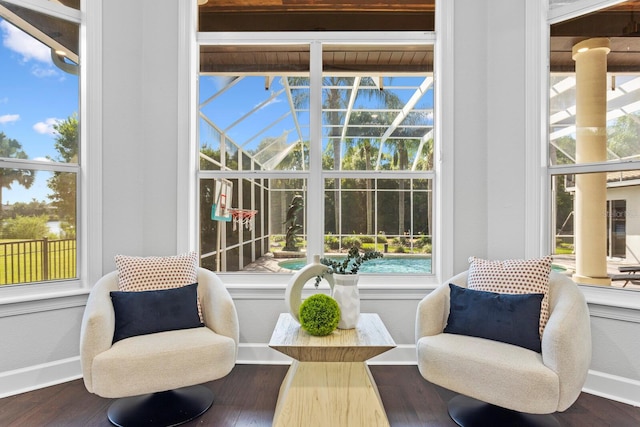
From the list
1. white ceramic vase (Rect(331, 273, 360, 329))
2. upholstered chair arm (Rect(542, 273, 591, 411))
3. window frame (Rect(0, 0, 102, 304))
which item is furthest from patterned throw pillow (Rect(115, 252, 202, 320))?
upholstered chair arm (Rect(542, 273, 591, 411))

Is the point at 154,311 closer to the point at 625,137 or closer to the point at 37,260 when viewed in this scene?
the point at 37,260

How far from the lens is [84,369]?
5.98ft

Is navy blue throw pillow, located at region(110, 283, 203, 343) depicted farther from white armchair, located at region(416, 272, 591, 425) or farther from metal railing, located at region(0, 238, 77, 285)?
white armchair, located at region(416, 272, 591, 425)

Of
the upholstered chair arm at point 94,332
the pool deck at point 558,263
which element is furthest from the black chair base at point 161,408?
the pool deck at point 558,263

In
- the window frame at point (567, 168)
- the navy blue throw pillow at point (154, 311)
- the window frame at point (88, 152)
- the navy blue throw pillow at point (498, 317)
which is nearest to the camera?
the navy blue throw pillow at point (498, 317)

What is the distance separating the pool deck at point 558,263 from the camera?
2.44 metres

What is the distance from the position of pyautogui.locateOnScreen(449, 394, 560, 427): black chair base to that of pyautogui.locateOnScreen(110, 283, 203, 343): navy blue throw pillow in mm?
1578

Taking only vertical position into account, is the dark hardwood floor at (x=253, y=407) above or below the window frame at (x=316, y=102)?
below

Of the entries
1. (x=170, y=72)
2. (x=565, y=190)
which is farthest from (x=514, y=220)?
(x=170, y=72)

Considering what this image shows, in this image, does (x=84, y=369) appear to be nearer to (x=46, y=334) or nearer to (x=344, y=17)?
(x=46, y=334)

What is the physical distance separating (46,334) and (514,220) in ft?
10.9

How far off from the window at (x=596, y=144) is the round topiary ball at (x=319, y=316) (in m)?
1.84

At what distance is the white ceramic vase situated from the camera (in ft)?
6.35

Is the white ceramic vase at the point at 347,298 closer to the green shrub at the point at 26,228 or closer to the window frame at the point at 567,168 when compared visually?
the window frame at the point at 567,168
